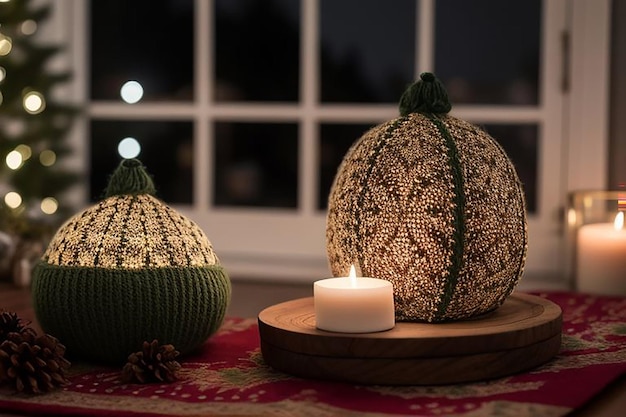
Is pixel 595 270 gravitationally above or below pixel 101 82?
below

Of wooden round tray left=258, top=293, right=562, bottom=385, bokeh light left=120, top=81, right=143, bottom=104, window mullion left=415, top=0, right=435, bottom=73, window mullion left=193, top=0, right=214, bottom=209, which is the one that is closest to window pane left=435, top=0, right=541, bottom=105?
window mullion left=415, top=0, right=435, bottom=73

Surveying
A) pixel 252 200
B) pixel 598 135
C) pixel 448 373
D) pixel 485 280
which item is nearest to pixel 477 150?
pixel 485 280

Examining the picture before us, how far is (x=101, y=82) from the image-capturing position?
7.29 feet

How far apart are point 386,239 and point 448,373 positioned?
0.53ft

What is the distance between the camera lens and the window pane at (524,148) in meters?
1.90

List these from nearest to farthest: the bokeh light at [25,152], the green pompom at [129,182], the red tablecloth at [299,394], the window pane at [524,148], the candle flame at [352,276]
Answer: the red tablecloth at [299,394], the candle flame at [352,276], the green pompom at [129,182], the window pane at [524,148], the bokeh light at [25,152]

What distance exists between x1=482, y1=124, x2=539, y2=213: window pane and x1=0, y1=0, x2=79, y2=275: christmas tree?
3.19ft

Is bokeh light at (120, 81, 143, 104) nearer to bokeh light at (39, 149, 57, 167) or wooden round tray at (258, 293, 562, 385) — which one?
bokeh light at (39, 149, 57, 167)

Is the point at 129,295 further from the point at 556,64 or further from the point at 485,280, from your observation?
the point at 556,64

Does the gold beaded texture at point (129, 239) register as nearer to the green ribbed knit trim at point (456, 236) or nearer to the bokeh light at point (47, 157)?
the green ribbed knit trim at point (456, 236)

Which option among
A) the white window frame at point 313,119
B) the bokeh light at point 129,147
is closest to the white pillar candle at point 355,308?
the white window frame at point 313,119

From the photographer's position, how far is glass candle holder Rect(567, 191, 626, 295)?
5.29 feet

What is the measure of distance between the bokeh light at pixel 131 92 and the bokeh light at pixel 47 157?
21 centimetres

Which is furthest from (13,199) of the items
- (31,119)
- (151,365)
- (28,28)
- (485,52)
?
(151,365)
